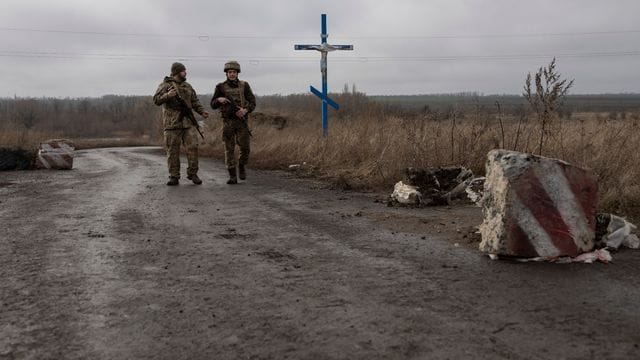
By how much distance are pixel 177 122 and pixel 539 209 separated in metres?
7.14

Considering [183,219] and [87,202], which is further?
[87,202]

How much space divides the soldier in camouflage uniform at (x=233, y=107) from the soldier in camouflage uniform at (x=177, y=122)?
46cm

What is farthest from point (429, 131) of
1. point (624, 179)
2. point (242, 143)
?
point (624, 179)

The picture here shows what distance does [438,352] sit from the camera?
8.87 feet

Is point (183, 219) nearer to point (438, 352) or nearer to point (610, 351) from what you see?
point (438, 352)

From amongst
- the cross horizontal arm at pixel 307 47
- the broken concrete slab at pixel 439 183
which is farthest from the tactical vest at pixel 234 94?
the cross horizontal arm at pixel 307 47

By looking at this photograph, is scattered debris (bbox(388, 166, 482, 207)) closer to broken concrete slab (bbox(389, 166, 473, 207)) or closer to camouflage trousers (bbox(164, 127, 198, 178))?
broken concrete slab (bbox(389, 166, 473, 207))

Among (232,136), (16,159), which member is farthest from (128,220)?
(16,159)

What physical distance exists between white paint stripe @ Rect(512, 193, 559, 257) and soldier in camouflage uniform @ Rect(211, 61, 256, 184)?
630 centimetres

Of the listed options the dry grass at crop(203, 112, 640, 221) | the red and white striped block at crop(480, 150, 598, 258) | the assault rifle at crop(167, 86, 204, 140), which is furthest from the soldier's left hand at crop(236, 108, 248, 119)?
the red and white striped block at crop(480, 150, 598, 258)

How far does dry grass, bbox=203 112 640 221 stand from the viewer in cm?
700

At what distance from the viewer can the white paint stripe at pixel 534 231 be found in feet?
14.5

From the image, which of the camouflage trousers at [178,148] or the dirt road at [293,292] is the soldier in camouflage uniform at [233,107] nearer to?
the camouflage trousers at [178,148]

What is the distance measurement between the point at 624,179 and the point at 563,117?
14.1 ft
